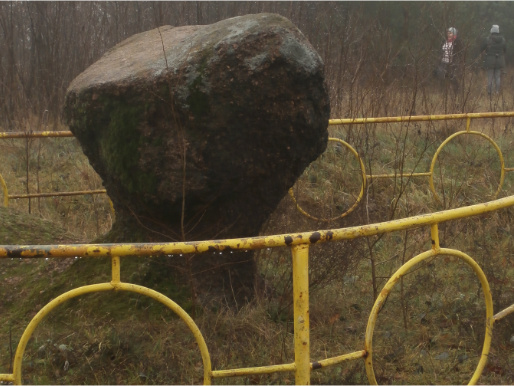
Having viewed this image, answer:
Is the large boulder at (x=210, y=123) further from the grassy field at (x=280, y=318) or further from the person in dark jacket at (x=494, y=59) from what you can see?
the person in dark jacket at (x=494, y=59)

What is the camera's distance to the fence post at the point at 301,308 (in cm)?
230

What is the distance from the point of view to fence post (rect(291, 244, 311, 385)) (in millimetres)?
2301

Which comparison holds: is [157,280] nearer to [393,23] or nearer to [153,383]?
[153,383]

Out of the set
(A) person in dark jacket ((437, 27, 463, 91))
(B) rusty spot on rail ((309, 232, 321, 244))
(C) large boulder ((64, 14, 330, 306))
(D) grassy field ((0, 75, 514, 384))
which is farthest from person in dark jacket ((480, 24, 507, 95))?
(B) rusty spot on rail ((309, 232, 321, 244))

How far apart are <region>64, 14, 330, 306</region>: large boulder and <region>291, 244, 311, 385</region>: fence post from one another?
1039mm

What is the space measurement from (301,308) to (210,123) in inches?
51.5

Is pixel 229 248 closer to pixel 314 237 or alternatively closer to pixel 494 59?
pixel 314 237

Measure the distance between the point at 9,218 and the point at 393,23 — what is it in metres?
11.2

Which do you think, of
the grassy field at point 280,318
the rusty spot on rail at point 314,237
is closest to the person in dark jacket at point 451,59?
the grassy field at point 280,318

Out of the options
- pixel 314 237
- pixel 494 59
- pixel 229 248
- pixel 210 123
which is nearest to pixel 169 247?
pixel 229 248

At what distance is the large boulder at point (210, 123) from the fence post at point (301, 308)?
104 cm

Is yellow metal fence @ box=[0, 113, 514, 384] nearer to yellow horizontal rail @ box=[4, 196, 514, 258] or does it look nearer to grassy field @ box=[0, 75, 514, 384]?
yellow horizontal rail @ box=[4, 196, 514, 258]

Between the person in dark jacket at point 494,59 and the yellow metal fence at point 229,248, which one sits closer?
the yellow metal fence at point 229,248

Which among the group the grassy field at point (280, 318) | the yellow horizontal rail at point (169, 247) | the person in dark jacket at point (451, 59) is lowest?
the grassy field at point (280, 318)
